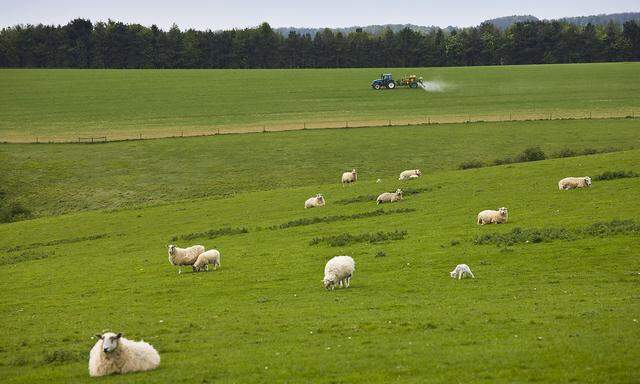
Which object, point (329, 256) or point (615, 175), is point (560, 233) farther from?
point (615, 175)

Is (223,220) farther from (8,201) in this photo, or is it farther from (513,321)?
(513,321)

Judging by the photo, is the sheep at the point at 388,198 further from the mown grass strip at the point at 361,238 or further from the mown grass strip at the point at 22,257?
the mown grass strip at the point at 22,257

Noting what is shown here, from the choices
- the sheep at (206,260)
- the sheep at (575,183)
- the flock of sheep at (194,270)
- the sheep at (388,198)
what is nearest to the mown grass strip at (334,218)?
the sheep at (388,198)

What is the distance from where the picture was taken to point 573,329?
20.0m

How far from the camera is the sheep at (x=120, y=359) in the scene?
61.9ft

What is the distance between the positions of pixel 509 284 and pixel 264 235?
18.5m

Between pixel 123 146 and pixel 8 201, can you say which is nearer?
pixel 8 201

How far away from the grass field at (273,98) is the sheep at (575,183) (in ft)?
175

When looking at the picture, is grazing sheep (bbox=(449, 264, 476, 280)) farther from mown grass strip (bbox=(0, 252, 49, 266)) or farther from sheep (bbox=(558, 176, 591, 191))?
mown grass strip (bbox=(0, 252, 49, 266))

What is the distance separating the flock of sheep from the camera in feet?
62.0

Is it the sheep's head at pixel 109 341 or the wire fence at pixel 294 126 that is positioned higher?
the sheep's head at pixel 109 341

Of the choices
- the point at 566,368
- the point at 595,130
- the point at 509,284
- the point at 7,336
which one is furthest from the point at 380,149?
the point at 566,368

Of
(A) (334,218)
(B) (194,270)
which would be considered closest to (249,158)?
(A) (334,218)

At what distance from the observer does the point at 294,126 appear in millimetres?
98500
